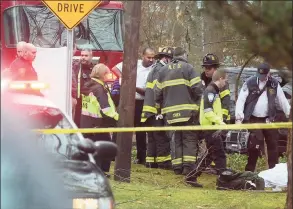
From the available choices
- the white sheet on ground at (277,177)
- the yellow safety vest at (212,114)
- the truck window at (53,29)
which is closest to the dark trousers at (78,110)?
the yellow safety vest at (212,114)

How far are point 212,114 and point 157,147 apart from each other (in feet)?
5.38

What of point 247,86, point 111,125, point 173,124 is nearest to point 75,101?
point 111,125

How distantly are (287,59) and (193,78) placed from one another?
5252mm

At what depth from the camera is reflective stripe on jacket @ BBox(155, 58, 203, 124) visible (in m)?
10.5

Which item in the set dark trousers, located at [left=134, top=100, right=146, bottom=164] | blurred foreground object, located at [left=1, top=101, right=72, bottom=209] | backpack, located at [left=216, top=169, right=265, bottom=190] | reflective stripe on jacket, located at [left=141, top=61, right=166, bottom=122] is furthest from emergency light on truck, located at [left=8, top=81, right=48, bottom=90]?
dark trousers, located at [left=134, top=100, right=146, bottom=164]

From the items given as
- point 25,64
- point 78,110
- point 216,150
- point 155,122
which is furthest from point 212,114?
point 78,110

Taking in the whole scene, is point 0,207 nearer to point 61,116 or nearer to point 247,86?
point 61,116

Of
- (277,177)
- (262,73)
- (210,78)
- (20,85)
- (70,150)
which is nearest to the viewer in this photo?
(20,85)

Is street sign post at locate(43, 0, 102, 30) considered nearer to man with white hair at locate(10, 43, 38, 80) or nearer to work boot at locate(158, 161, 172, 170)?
man with white hair at locate(10, 43, 38, 80)

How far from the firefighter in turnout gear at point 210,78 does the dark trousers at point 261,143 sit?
0.55 meters

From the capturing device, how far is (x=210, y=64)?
36.8 ft

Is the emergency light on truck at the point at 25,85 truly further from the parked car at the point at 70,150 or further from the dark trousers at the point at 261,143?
the dark trousers at the point at 261,143

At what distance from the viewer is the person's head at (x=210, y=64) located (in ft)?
36.6

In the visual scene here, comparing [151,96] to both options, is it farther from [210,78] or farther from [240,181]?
[240,181]
